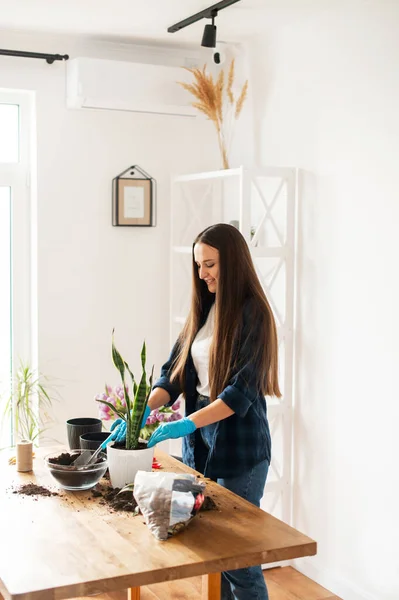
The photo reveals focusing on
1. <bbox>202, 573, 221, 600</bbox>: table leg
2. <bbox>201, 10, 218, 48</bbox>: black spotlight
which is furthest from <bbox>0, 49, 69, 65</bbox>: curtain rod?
<bbox>202, 573, 221, 600</bbox>: table leg

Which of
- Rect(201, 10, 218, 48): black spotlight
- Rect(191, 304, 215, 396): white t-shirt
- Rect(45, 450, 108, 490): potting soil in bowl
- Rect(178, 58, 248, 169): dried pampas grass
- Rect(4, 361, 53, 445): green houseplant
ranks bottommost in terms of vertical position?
Rect(4, 361, 53, 445): green houseplant

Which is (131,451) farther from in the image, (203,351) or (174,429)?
(203,351)

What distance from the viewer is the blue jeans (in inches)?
95.8

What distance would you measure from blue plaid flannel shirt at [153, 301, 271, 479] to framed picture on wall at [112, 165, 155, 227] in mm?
1714

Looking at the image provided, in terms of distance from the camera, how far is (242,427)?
2596mm

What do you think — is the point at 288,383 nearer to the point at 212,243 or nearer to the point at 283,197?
the point at 283,197

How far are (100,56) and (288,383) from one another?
1.90m

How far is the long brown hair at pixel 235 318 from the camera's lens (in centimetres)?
250

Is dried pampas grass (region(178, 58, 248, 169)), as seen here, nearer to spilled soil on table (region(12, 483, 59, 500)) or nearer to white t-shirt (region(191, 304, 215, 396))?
white t-shirt (region(191, 304, 215, 396))

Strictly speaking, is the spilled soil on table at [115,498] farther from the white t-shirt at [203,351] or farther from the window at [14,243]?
the window at [14,243]

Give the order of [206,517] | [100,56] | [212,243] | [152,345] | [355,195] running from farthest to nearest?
[152,345] → [100,56] → [355,195] → [212,243] → [206,517]

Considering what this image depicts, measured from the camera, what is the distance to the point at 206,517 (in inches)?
80.7

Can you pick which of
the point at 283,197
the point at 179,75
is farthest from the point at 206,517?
the point at 179,75

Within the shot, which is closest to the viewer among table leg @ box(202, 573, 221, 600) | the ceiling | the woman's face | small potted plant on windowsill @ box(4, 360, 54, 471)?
table leg @ box(202, 573, 221, 600)
